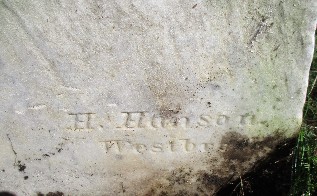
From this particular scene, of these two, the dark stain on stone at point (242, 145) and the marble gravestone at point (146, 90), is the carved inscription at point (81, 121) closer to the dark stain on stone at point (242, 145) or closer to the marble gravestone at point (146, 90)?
the marble gravestone at point (146, 90)

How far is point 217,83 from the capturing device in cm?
155

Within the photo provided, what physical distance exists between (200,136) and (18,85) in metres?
0.68

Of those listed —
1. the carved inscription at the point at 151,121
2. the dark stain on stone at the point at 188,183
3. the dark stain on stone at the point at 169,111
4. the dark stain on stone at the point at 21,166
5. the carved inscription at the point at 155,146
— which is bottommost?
the dark stain on stone at the point at 188,183

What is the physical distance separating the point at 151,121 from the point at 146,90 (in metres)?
0.15

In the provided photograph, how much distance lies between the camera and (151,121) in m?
1.64

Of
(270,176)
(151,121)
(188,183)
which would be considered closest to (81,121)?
(151,121)


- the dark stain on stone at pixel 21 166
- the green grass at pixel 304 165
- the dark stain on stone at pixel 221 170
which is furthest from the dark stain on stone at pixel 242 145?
the dark stain on stone at pixel 21 166

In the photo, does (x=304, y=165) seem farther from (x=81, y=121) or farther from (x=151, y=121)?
(x=81, y=121)

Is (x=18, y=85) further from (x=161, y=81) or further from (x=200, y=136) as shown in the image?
(x=200, y=136)

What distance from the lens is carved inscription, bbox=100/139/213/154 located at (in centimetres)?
170

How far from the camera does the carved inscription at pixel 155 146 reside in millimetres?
1700

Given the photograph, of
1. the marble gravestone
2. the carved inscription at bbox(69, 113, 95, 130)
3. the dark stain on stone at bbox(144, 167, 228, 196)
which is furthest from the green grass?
the carved inscription at bbox(69, 113, 95, 130)

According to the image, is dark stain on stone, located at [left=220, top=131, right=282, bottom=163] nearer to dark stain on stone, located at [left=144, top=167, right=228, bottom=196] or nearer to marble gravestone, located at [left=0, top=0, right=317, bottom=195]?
marble gravestone, located at [left=0, top=0, right=317, bottom=195]

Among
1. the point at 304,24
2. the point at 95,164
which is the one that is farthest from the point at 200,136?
the point at 304,24
